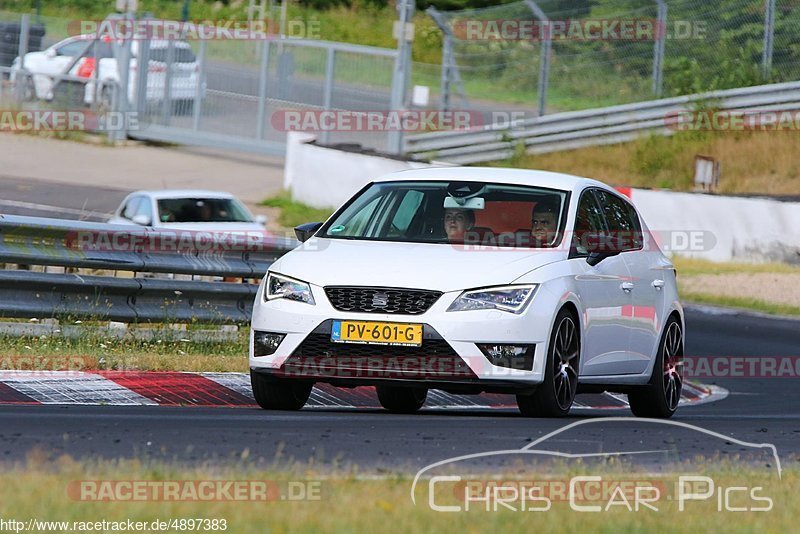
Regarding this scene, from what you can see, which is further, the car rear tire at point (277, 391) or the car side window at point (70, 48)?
the car side window at point (70, 48)

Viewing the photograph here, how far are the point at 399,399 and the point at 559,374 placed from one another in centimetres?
173

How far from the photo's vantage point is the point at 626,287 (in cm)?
1017

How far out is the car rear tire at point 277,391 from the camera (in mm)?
9430

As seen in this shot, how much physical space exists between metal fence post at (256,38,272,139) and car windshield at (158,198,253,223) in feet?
39.7

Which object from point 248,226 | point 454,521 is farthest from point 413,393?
point 248,226

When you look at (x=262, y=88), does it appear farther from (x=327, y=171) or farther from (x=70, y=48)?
(x=70, y=48)

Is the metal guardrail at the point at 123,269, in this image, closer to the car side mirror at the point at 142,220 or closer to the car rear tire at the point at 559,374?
the car rear tire at the point at 559,374

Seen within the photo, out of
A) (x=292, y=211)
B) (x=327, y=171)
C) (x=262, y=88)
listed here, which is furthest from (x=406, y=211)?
(x=262, y=88)

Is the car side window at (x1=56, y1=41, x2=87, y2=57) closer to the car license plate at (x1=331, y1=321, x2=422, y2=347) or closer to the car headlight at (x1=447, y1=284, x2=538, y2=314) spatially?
the car license plate at (x1=331, y1=321, x2=422, y2=347)

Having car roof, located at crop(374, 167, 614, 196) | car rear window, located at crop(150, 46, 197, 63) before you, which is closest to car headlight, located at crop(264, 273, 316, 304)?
car roof, located at crop(374, 167, 614, 196)

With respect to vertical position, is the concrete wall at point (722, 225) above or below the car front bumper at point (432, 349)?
above

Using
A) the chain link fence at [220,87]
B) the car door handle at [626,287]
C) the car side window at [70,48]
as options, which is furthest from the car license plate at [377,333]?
the car side window at [70,48]

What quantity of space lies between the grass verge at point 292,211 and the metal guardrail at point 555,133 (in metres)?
3.41

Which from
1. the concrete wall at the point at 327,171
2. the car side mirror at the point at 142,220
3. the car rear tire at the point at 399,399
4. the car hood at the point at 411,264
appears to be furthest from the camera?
the concrete wall at the point at 327,171
